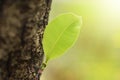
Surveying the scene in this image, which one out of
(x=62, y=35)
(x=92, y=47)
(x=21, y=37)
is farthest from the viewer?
(x=92, y=47)

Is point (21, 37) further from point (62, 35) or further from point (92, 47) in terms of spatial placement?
point (92, 47)

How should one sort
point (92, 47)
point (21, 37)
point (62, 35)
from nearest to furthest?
point (21, 37) < point (62, 35) < point (92, 47)

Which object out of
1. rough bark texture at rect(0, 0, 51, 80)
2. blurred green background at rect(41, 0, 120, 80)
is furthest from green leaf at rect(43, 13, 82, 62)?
blurred green background at rect(41, 0, 120, 80)

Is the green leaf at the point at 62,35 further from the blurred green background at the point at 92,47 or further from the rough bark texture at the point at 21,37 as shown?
the blurred green background at the point at 92,47

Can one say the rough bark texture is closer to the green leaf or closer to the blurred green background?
the green leaf

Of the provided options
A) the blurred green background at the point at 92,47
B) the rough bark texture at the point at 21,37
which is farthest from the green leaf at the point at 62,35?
the blurred green background at the point at 92,47

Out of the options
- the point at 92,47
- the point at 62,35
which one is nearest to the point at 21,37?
the point at 62,35

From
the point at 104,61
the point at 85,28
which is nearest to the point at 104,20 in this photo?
the point at 85,28
